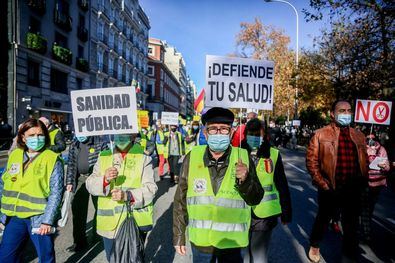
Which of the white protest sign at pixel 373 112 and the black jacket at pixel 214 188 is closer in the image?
the black jacket at pixel 214 188

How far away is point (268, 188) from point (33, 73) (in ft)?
78.7

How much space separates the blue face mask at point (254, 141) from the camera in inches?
143

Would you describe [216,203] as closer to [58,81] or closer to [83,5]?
[58,81]

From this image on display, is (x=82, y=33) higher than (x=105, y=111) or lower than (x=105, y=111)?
higher

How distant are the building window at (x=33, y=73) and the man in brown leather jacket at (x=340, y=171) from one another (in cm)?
2263

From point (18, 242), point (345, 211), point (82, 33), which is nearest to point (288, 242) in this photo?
point (345, 211)

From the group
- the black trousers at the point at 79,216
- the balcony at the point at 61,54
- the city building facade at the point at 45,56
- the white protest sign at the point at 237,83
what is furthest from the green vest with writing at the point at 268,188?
the balcony at the point at 61,54

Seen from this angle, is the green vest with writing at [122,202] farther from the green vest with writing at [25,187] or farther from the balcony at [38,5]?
the balcony at [38,5]

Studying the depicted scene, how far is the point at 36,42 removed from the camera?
72.7ft

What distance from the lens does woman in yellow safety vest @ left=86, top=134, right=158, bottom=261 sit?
295 centimetres

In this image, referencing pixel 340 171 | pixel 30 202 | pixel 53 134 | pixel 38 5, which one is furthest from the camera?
pixel 38 5

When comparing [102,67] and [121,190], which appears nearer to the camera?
[121,190]

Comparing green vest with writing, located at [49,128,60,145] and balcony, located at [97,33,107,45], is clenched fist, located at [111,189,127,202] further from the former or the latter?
balcony, located at [97,33,107,45]

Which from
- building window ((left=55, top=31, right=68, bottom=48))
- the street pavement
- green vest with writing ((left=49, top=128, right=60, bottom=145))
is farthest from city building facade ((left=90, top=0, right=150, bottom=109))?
green vest with writing ((left=49, top=128, right=60, bottom=145))
